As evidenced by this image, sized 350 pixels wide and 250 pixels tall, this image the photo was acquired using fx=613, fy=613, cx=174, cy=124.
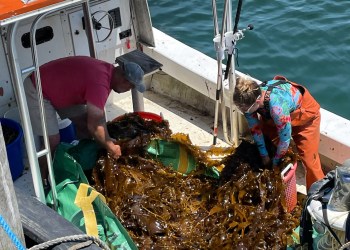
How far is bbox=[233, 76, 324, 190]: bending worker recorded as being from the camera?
14.8 feet

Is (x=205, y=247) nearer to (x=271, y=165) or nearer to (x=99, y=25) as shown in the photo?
(x=271, y=165)

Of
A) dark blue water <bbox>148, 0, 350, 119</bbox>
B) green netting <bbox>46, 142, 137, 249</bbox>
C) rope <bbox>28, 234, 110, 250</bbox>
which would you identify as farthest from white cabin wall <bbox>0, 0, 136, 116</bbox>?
rope <bbox>28, 234, 110, 250</bbox>

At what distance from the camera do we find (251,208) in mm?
4598

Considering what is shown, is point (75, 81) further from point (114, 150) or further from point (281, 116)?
point (281, 116)

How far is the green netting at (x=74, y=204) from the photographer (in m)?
4.11

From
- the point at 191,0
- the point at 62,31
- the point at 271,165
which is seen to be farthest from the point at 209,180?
the point at 191,0

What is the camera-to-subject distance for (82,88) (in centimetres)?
471

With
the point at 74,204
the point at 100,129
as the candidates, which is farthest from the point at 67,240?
the point at 100,129

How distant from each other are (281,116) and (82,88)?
60.1 inches

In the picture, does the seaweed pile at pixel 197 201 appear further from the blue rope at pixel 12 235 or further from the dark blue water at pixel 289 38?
the dark blue water at pixel 289 38

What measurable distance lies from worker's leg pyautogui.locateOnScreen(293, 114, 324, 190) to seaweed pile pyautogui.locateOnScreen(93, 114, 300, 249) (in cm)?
16

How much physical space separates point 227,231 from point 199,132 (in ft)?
5.40

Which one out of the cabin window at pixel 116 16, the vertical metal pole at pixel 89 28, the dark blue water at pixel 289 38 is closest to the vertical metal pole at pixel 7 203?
the vertical metal pole at pixel 89 28

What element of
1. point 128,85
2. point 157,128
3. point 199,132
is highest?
point 128,85
